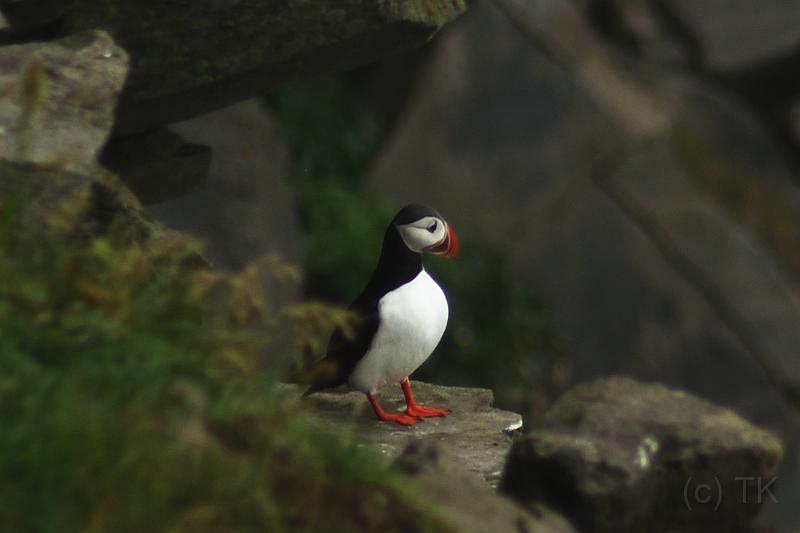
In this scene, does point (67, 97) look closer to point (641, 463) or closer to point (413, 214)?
point (413, 214)

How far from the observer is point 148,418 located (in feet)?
9.65

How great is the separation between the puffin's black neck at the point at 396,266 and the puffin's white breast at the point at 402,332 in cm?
2

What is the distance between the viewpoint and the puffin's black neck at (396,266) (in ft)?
16.0

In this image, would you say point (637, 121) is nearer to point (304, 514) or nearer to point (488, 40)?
point (488, 40)

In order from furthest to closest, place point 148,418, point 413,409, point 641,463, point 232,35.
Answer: point 232,35
point 413,409
point 641,463
point 148,418

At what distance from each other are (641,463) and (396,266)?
1.51 m

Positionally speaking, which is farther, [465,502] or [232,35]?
[232,35]

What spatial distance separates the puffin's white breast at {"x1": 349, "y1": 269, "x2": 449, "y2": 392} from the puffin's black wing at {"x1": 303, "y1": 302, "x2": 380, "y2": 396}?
0.06 feet

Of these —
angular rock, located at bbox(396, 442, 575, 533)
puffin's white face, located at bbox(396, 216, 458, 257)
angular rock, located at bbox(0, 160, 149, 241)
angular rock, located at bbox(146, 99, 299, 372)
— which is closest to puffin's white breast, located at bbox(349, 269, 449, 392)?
puffin's white face, located at bbox(396, 216, 458, 257)

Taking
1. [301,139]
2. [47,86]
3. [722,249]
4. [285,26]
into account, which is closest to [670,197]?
[722,249]

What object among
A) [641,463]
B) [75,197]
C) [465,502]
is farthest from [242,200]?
[465,502]

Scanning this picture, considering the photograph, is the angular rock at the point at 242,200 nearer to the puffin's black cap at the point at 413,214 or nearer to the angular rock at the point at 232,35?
the angular rock at the point at 232,35

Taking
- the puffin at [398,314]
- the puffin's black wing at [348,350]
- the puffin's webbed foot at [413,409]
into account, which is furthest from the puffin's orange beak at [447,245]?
the puffin's webbed foot at [413,409]

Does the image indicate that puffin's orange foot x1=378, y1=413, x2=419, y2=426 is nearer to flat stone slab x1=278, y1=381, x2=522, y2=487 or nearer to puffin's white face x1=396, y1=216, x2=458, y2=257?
flat stone slab x1=278, y1=381, x2=522, y2=487
